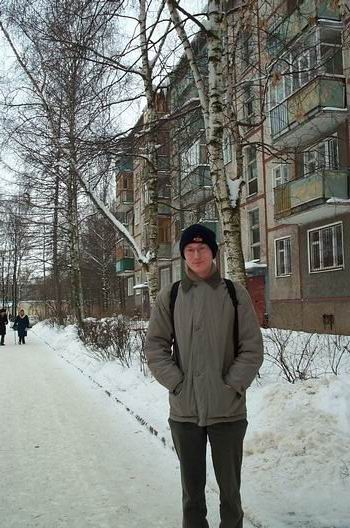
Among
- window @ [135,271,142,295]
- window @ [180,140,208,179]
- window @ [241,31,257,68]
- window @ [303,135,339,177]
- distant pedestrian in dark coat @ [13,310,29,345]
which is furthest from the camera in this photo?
window @ [135,271,142,295]

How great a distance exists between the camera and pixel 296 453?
4730mm

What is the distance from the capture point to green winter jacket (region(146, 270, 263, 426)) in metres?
2.99

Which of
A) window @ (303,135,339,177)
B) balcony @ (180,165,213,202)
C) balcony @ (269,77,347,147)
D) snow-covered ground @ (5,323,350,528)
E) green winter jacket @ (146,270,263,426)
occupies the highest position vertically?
balcony @ (269,77,347,147)

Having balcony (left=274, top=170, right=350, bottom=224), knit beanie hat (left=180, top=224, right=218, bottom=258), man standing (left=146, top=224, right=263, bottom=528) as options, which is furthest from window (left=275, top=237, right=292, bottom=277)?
man standing (left=146, top=224, right=263, bottom=528)

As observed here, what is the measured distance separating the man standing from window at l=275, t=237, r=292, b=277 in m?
19.2

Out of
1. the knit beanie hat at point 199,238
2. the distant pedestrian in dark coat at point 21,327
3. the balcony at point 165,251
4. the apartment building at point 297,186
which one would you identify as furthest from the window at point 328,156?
the balcony at point 165,251

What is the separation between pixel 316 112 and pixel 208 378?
15389 mm

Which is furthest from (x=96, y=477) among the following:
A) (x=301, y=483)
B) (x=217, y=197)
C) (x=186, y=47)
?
(x=186, y=47)

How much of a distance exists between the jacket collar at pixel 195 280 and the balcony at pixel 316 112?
41.2 feet

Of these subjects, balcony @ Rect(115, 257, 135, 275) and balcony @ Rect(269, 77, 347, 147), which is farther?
balcony @ Rect(115, 257, 135, 275)

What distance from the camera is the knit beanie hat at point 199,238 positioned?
3.24 m

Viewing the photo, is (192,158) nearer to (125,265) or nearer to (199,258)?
(199,258)

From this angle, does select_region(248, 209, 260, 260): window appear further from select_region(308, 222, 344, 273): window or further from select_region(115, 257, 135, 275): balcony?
select_region(115, 257, 135, 275): balcony

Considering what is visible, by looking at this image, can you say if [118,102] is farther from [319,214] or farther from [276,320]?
[276,320]
